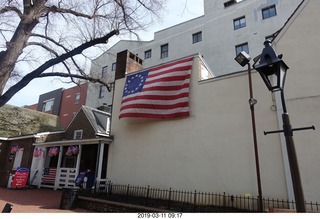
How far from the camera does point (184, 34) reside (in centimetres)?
2573

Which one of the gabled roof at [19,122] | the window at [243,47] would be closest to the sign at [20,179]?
the gabled roof at [19,122]

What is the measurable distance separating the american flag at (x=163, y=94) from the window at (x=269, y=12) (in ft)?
47.7

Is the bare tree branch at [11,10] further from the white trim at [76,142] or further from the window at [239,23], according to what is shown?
the window at [239,23]

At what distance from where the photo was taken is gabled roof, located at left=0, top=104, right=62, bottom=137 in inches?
869

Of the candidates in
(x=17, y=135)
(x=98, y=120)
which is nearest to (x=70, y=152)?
(x=98, y=120)

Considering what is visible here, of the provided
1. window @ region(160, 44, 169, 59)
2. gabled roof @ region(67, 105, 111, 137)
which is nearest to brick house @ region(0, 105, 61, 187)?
gabled roof @ region(67, 105, 111, 137)

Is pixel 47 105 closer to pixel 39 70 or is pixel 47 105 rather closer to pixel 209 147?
pixel 39 70

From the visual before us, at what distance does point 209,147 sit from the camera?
366 inches

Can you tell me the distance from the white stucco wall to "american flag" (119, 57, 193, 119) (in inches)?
14.8

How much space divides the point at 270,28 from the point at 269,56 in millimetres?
19910

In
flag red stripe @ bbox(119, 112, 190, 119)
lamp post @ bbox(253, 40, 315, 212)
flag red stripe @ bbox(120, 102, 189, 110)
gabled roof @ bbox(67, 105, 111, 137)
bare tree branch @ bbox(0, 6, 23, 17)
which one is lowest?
lamp post @ bbox(253, 40, 315, 212)

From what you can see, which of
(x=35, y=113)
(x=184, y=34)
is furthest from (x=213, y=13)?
(x=35, y=113)

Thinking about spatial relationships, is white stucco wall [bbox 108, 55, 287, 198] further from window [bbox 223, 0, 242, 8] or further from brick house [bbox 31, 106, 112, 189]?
window [bbox 223, 0, 242, 8]

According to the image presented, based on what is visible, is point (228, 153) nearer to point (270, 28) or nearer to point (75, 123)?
point (75, 123)
